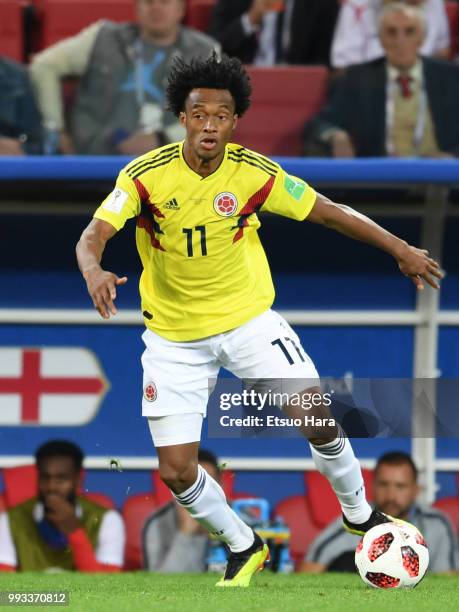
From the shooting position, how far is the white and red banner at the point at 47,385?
768cm

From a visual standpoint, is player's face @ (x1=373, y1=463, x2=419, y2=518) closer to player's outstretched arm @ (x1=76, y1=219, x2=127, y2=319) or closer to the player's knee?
the player's knee

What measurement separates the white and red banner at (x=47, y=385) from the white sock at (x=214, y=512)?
2.43m

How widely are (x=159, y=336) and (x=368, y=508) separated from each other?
3.68ft

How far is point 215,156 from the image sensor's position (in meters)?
5.14

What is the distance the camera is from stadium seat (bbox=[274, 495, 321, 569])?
7680mm

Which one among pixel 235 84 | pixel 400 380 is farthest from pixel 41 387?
pixel 235 84

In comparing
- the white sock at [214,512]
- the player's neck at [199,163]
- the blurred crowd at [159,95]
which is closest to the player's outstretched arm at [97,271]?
the player's neck at [199,163]

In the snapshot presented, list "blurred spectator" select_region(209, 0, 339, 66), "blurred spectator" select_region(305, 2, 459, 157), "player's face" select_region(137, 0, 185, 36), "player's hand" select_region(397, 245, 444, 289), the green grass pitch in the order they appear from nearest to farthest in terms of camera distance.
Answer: the green grass pitch < "player's hand" select_region(397, 245, 444, 289) < "blurred spectator" select_region(305, 2, 459, 157) < "player's face" select_region(137, 0, 185, 36) < "blurred spectator" select_region(209, 0, 339, 66)

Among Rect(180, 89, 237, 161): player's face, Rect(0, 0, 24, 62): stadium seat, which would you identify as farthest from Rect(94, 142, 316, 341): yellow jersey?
Rect(0, 0, 24, 62): stadium seat

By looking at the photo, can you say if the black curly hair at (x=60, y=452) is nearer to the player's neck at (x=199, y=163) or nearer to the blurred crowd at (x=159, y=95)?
the blurred crowd at (x=159, y=95)

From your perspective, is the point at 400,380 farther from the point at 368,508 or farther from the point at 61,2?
the point at 61,2

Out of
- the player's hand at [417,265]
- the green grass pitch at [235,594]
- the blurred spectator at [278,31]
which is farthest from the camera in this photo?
A: the blurred spectator at [278,31]

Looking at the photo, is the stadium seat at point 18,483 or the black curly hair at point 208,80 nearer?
the black curly hair at point 208,80

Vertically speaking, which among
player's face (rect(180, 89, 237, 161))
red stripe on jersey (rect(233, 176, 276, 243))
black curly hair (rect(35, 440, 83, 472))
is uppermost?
player's face (rect(180, 89, 237, 161))
